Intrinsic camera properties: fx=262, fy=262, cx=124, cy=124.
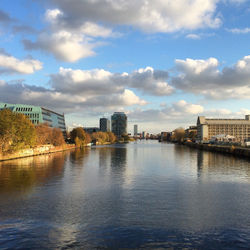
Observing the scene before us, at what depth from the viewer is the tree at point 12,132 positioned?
78.8 meters

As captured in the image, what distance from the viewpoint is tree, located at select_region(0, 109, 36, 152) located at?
7875 cm

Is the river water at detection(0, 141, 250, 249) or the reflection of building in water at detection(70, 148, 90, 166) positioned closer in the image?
the river water at detection(0, 141, 250, 249)

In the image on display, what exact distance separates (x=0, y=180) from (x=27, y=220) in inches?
952

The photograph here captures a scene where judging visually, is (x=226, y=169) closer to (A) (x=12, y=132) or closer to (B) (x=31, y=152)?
(A) (x=12, y=132)

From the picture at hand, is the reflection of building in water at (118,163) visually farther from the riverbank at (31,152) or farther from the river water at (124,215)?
the riverbank at (31,152)

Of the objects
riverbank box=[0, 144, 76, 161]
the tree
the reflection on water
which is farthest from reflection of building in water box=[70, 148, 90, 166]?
the reflection on water

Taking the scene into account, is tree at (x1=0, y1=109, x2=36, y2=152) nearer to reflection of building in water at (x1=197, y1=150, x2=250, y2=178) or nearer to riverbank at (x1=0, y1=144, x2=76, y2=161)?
riverbank at (x1=0, y1=144, x2=76, y2=161)

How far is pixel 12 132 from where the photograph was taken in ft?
261

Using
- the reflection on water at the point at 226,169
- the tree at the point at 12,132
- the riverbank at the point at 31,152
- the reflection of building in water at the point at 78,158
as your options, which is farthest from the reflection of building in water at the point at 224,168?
the riverbank at the point at 31,152

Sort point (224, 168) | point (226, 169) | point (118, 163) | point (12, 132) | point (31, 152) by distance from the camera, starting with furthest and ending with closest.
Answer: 1. point (31, 152)
2. point (12, 132)
3. point (118, 163)
4. point (224, 168)
5. point (226, 169)

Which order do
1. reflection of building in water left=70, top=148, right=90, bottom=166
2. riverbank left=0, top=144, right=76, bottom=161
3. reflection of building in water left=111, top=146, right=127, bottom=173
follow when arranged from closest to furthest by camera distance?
reflection of building in water left=111, top=146, right=127, bottom=173 < reflection of building in water left=70, top=148, right=90, bottom=166 < riverbank left=0, top=144, right=76, bottom=161

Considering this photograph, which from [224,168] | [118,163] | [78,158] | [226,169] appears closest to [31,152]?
[78,158]

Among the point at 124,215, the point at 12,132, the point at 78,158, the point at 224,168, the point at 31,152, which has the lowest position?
the point at 224,168

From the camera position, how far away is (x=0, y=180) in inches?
1774
